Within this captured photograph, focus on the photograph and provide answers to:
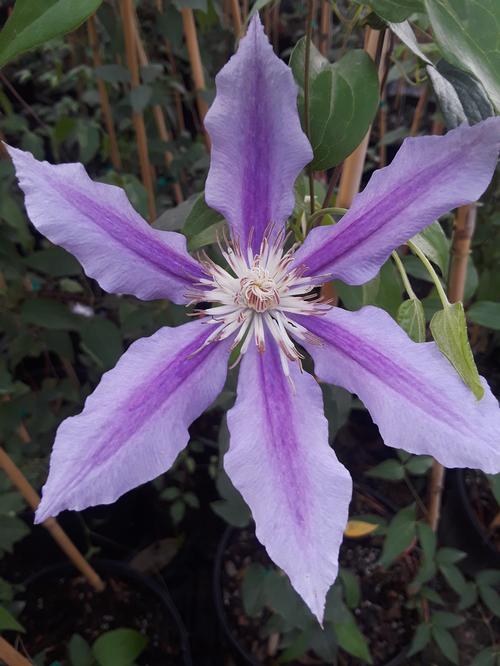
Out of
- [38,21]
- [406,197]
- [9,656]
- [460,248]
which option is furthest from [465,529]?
[38,21]

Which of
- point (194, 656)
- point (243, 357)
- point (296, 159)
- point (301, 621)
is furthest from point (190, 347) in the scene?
point (194, 656)

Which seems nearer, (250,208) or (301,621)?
(250,208)

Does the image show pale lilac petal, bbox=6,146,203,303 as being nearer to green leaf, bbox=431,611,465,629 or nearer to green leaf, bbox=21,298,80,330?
green leaf, bbox=21,298,80,330

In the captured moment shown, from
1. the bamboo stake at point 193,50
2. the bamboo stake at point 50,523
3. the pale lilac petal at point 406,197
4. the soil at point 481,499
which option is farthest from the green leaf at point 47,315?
the soil at point 481,499

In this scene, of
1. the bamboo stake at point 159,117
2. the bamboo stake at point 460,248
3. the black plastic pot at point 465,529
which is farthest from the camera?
the black plastic pot at point 465,529

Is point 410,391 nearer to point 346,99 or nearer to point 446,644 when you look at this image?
point 346,99

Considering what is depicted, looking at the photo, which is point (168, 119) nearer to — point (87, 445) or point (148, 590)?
point (148, 590)

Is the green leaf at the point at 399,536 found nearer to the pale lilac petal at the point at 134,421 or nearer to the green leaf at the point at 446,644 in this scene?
the green leaf at the point at 446,644

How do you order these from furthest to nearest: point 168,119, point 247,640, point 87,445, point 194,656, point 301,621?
point 168,119 < point 194,656 < point 247,640 < point 301,621 < point 87,445
